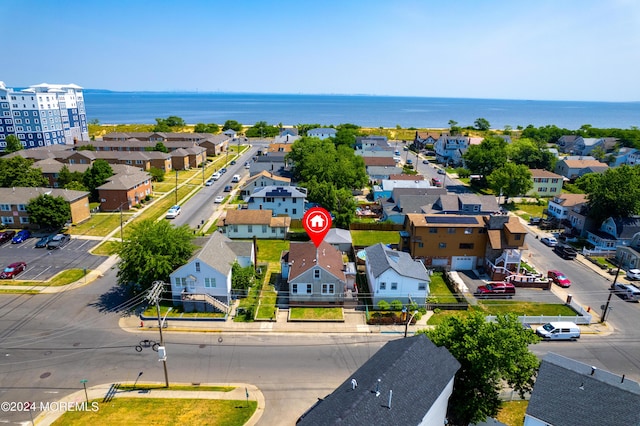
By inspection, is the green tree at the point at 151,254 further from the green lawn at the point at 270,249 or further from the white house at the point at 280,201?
the white house at the point at 280,201

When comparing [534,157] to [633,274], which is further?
[534,157]

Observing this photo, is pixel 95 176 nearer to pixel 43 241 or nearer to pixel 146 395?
pixel 43 241

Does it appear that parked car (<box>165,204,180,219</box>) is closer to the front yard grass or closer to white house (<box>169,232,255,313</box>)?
white house (<box>169,232,255,313</box>)

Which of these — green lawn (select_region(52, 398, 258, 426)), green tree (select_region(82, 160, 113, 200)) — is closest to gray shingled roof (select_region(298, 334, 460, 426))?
green lawn (select_region(52, 398, 258, 426))

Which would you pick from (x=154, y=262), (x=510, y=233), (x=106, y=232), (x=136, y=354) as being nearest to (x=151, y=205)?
(x=106, y=232)

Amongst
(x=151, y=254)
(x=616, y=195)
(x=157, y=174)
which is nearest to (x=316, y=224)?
(x=151, y=254)

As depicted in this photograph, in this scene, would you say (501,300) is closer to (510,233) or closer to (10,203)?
(510,233)
